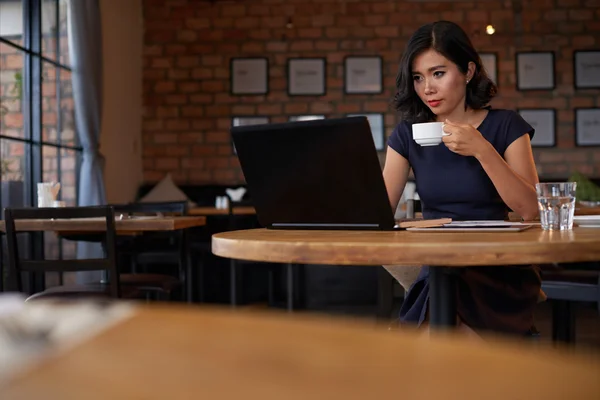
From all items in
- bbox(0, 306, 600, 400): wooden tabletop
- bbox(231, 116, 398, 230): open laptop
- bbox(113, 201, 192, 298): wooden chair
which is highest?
bbox(231, 116, 398, 230): open laptop

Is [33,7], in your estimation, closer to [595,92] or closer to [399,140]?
[399,140]

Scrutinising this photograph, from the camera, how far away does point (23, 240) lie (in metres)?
4.09

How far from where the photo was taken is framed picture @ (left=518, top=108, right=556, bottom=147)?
6.34 metres

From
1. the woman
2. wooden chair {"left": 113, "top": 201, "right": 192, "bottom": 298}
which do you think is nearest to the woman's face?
the woman

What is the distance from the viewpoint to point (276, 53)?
21.4ft

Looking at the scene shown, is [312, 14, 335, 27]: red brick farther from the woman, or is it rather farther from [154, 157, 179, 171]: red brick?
the woman

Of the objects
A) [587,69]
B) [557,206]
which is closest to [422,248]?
[557,206]

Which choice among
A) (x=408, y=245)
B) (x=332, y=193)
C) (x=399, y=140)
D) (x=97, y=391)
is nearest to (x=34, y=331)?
(x=97, y=391)

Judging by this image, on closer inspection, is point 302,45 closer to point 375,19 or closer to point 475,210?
point 375,19

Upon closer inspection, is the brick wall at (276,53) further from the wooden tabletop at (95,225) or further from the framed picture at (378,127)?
the wooden tabletop at (95,225)

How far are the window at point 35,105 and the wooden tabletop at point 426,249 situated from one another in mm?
3333

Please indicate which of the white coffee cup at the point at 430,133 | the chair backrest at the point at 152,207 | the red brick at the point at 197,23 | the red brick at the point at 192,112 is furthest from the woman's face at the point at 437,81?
the red brick at the point at 197,23

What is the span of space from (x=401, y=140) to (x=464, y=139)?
16.3 inches

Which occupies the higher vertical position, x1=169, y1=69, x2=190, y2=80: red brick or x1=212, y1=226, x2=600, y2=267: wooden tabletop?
x1=169, y1=69, x2=190, y2=80: red brick
